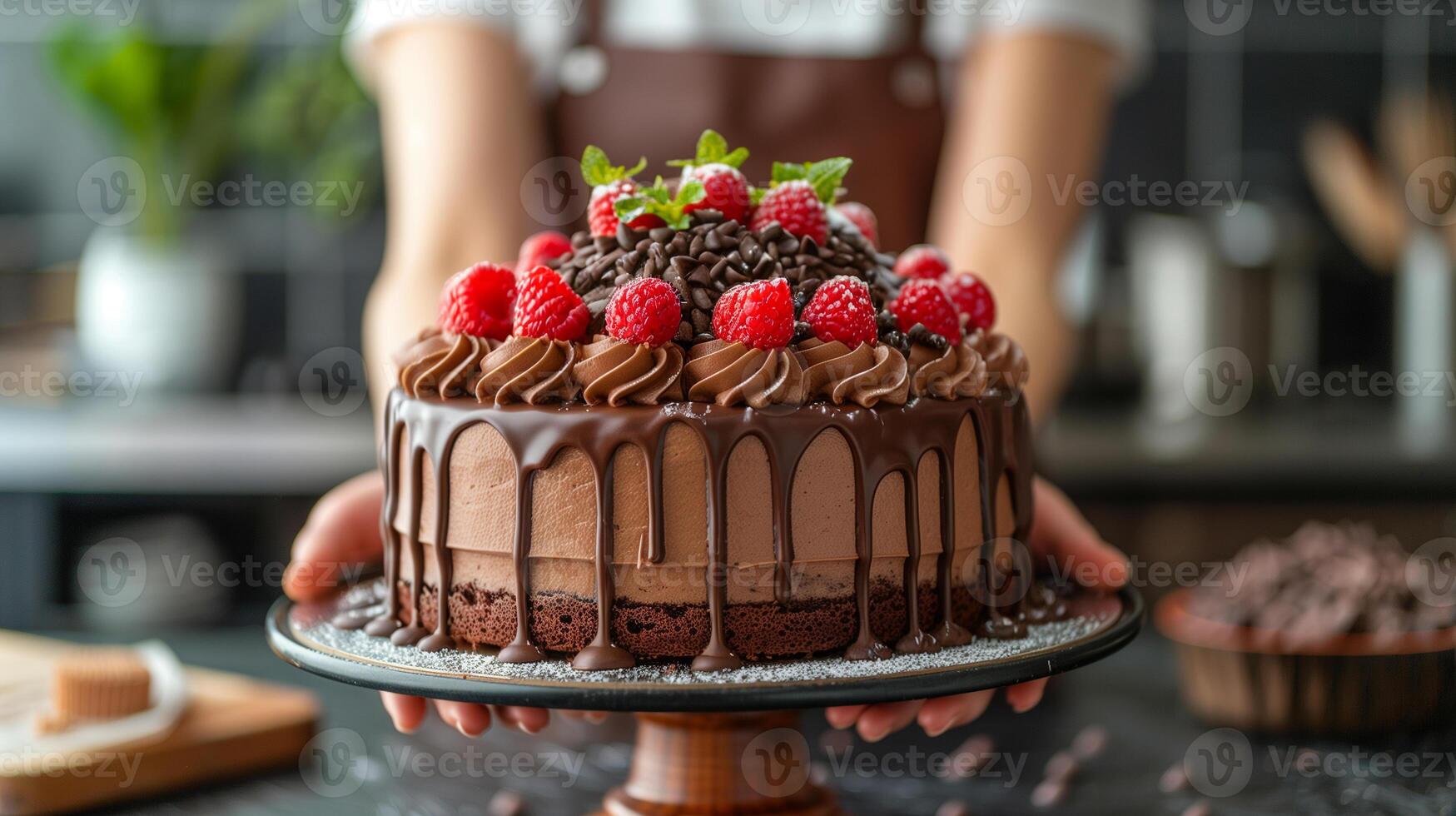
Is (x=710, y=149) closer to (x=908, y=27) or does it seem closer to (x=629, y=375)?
(x=629, y=375)

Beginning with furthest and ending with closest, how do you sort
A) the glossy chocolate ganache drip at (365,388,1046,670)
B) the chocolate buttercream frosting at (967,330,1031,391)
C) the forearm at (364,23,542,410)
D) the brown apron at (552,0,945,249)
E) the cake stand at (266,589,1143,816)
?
the brown apron at (552,0,945,249), the forearm at (364,23,542,410), the chocolate buttercream frosting at (967,330,1031,391), the glossy chocolate ganache drip at (365,388,1046,670), the cake stand at (266,589,1143,816)

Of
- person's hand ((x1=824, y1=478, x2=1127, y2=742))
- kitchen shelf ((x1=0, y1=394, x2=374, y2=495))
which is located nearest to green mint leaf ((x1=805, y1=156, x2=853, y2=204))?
person's hand ((x1=824, y1=478, x2=1127, y2=742))

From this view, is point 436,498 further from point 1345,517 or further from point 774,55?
point 1345,517

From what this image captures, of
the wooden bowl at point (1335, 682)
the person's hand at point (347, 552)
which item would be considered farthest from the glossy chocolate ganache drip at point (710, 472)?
the wooden bowl at point (1335, 682)

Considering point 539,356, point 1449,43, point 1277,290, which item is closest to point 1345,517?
point 1277,290

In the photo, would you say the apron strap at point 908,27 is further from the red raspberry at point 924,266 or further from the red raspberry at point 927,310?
the red raspberry at point 927,310

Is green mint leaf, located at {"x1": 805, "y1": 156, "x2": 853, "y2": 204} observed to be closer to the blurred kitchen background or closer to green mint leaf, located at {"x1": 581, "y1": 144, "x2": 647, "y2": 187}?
green mint leaf, located at {"x1": 581, "y1": 144, "x2": 647, "y2": 187}
